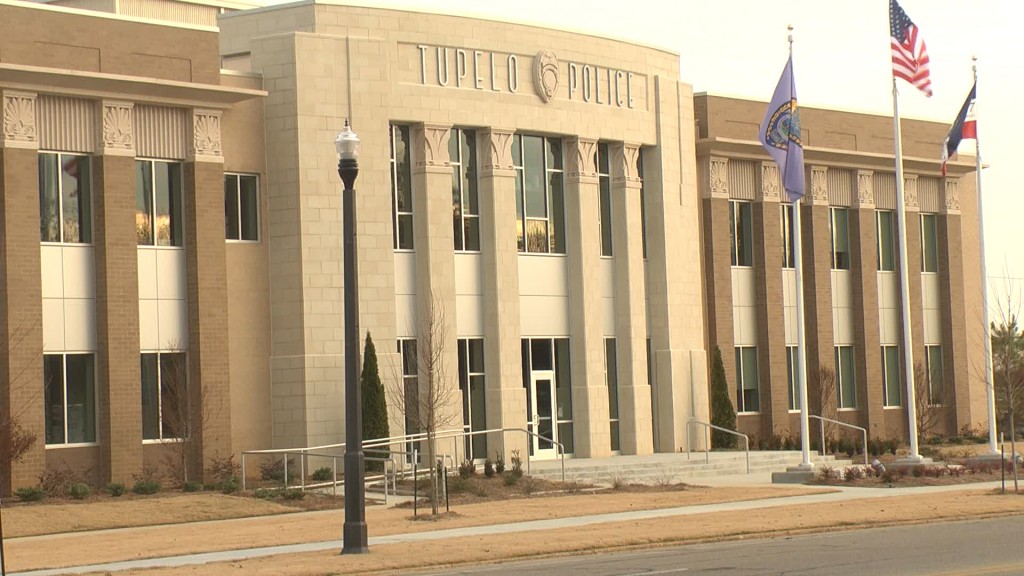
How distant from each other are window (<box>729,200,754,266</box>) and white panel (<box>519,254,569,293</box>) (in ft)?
26.5

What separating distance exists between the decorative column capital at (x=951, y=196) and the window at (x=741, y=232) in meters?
9.44

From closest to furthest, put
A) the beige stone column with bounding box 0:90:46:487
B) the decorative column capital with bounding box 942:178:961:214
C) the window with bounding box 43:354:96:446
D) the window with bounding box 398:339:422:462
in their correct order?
the beige stone column with bounding box 0:90:46:487
the window with bounding box 43:354:96:446
the window with bounding box 398:339:422:462
the decorative column capital with bounding box 942:178:961:214

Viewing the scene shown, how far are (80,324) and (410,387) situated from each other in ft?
26.2

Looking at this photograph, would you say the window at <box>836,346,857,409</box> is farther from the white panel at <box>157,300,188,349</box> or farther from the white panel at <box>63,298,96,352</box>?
the white panel at <box>63,298,96,352</box>

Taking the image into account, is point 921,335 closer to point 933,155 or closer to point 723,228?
point 933,155

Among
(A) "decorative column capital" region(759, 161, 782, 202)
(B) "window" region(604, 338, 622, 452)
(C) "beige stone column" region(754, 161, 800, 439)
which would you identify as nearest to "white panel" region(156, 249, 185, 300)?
(B) "window" region(604, 338, 622, 452)

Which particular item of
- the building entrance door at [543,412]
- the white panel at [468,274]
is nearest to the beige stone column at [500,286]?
the white panel at [468,274]

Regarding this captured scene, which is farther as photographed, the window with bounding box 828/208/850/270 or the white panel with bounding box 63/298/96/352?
the window with bounding box 828/208/850/270

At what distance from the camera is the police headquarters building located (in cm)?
3494

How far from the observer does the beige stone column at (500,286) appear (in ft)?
135

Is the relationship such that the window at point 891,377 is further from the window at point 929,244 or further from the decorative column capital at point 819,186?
the decorative column capital at point 819,186

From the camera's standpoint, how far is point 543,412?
1687 inches

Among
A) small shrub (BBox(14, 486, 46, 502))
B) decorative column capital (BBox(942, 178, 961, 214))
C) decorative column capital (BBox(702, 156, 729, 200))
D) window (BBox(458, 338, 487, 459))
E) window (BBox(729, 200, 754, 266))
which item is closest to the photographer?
small shrub (BBox(14, 486, 46, 502))

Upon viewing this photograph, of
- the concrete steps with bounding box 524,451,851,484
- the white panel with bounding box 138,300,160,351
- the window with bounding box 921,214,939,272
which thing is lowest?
the concrete steps with bounding box 524,451,851,484
